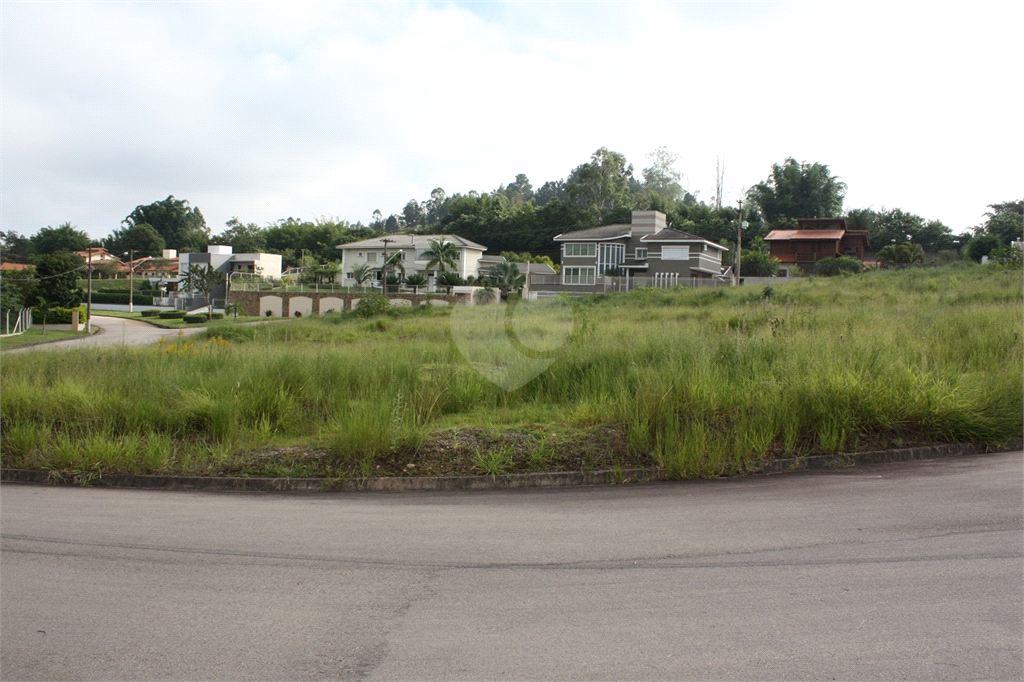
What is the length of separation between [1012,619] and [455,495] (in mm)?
4991

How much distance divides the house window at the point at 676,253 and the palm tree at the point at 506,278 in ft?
43.0

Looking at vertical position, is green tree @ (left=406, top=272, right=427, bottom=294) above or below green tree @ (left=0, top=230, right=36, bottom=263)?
below

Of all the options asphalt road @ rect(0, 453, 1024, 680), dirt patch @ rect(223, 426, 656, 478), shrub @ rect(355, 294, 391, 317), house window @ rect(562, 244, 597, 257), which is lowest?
asphalt road @ rect(0, 453, 1024, 680)

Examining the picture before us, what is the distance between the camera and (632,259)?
7231 cm

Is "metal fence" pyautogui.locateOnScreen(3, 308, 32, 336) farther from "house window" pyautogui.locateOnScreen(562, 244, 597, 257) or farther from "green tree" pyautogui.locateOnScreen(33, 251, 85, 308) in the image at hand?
"house window" pyautogui.locateOnScreen(562, 244, 597, 257)

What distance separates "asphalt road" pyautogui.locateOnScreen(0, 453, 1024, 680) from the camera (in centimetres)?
429

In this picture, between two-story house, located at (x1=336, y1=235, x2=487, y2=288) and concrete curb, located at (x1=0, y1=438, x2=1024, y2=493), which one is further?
two-story house, located at (x1=336, y1=235, x2=487, y2=288)

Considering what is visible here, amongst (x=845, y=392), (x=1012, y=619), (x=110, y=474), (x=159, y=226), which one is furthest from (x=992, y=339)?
(x=159, y=226)

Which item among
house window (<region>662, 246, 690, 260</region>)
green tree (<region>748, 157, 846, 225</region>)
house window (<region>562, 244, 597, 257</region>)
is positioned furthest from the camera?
green tree (<region>748, 157, 846, 225</region>)

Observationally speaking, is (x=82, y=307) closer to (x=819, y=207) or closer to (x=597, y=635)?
(x=597, y=635)

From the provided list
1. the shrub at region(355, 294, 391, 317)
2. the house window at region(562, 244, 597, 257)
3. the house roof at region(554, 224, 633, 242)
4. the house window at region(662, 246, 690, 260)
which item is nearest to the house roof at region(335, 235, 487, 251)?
the house roof at region(554, 224, 633, 242)

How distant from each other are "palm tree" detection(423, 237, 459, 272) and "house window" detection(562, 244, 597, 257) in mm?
11067

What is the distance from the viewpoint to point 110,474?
891cm

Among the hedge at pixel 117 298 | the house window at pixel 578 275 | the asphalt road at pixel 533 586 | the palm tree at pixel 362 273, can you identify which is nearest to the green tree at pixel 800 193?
the house window at pixel 578 275
